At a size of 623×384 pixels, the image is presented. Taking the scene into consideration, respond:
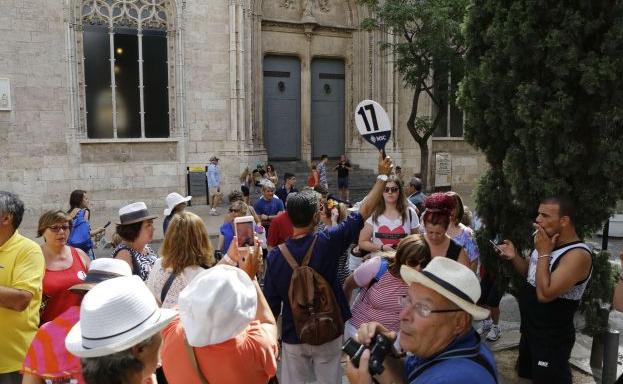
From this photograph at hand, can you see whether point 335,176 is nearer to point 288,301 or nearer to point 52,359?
point 288,301

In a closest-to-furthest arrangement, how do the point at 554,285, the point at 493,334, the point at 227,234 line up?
1. the point at 554,285
2. the point at 493,334
3. the point at 227,234

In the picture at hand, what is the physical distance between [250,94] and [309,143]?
3.20 metres

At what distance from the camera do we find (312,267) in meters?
3.71

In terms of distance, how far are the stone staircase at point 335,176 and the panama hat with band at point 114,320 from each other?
15.9 meters

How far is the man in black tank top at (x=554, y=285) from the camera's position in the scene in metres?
3.79

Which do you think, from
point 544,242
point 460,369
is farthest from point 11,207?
point 544,242

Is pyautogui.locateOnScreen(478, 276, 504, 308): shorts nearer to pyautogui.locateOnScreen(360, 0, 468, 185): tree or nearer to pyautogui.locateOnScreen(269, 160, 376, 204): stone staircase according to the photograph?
pyautogui.locateOnScreen(360, 0, 468, 185): tree

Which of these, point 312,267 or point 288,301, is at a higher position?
point 312,267

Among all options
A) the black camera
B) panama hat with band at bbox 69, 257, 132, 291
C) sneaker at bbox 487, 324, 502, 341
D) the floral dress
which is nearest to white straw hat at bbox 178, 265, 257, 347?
the black camera

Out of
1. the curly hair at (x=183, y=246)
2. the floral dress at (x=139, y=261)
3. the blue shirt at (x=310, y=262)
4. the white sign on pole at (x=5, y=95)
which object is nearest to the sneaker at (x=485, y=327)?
the blue shirt at (x=310, y=262)

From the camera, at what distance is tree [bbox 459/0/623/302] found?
4.12 m

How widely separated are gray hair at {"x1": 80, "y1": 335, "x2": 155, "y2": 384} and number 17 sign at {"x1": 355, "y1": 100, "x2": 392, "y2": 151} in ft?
8.85

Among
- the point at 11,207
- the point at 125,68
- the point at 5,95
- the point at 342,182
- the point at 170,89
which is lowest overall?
the point at 342,182

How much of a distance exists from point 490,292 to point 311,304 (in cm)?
267
